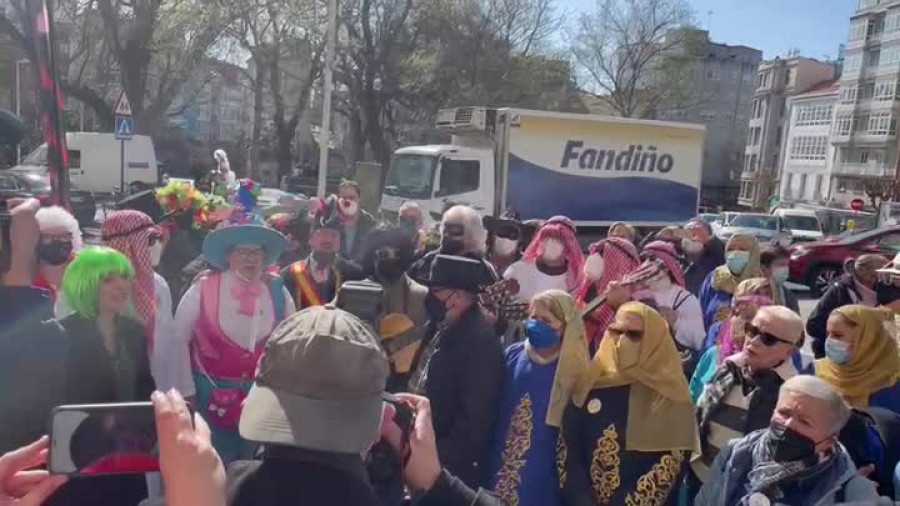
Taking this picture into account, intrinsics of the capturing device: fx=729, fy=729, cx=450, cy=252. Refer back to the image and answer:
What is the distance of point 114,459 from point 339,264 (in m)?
3.29

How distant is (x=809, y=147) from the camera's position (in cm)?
6650

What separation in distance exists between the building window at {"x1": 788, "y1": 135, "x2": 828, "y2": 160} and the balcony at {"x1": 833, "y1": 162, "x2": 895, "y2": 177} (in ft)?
9.80

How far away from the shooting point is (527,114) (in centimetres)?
1428

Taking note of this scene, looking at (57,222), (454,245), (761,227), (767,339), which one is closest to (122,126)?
(57,222)

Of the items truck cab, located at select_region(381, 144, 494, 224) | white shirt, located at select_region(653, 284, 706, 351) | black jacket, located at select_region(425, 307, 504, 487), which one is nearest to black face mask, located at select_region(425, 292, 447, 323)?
black jacket, located at select_region(425, 307, 504, 487)

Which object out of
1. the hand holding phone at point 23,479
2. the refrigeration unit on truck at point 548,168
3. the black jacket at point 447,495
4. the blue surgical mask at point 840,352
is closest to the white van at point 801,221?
the refrigeration unit on truck at point 548,168

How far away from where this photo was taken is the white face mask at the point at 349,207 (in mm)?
6868

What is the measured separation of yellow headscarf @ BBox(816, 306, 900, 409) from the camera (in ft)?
10.9

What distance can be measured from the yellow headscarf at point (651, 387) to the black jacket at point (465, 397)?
0.36 meters

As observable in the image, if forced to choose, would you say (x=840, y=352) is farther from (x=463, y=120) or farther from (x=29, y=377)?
(x=463, y=120)

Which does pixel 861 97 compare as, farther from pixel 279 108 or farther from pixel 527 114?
pixel 527 114

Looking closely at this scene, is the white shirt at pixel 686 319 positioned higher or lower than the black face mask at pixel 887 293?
lower

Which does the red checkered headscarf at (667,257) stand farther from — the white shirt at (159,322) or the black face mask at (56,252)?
the black face mask at (56,252)

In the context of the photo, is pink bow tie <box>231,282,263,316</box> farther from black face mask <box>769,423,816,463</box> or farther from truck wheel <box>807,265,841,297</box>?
truck wheel <box>807,265,841,297</box>
